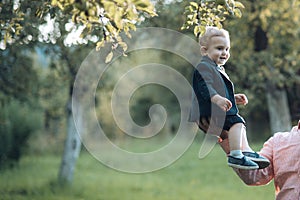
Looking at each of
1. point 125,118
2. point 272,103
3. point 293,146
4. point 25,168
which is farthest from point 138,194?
point 125,118

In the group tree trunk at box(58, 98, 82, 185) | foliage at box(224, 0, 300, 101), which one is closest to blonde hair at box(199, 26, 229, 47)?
foliage at box(224, 0, 300, 101)

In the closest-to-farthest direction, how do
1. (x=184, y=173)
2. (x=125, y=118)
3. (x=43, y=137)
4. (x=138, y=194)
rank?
(x=138, y=194), (x=184, y=173), (x=43, y=137), (x=125, y=118)

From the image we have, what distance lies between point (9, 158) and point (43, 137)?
636 cm

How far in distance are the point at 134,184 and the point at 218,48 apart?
11393 millimetres

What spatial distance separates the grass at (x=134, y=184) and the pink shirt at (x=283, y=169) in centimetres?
778

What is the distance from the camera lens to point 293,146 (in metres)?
3.79

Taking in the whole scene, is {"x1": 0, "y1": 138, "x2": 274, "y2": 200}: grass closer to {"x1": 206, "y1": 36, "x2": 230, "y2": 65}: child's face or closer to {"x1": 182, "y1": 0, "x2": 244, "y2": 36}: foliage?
{"x1": 182, "y1": 0, "x2": 244, "y2": 36}: foliage

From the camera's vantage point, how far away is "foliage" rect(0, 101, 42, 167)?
17422mm

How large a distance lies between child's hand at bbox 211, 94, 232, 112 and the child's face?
0.32m

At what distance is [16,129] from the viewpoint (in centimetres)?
1862

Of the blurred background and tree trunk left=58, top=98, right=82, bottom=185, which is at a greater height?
the blurred background

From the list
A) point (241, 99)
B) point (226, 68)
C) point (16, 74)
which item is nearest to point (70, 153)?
point (16, 74)

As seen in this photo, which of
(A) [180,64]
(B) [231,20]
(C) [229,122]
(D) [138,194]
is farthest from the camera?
(A) [180,64]

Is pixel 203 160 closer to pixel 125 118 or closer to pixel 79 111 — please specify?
pixel 79 111
